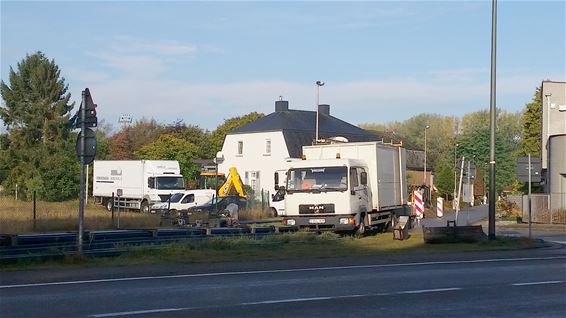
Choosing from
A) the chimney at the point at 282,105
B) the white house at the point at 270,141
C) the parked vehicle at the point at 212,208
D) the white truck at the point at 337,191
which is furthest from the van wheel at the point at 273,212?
the chimney at the point at 282,105

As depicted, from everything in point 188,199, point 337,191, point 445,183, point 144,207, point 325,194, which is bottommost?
point 144,207

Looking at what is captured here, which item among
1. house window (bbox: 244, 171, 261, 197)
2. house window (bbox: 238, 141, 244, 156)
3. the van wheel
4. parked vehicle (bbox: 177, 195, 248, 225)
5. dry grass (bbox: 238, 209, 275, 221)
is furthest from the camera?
house window (bbox: 238, 141, 244, 156)

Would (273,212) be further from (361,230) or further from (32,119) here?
(32,119)

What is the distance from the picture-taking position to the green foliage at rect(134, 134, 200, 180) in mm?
77250

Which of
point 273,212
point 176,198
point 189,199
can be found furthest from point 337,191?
point 176,198

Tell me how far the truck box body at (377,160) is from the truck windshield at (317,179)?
5.84 ft

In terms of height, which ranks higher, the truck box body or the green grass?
the truck box body

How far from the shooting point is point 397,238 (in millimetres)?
27828

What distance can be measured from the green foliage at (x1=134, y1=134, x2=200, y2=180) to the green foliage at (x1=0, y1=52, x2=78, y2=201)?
7.58 meters

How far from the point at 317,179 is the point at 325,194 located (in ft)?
2.00

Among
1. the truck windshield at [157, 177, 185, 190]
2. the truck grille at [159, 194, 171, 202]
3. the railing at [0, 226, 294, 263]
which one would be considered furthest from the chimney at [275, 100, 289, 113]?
the railing at [0, 226, 294, 263]

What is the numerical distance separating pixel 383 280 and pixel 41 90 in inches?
2859

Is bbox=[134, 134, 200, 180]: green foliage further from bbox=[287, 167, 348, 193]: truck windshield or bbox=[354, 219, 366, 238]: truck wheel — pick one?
bbox=[287, 167, 348, 193]: truck windshield

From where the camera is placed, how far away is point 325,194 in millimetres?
28281
